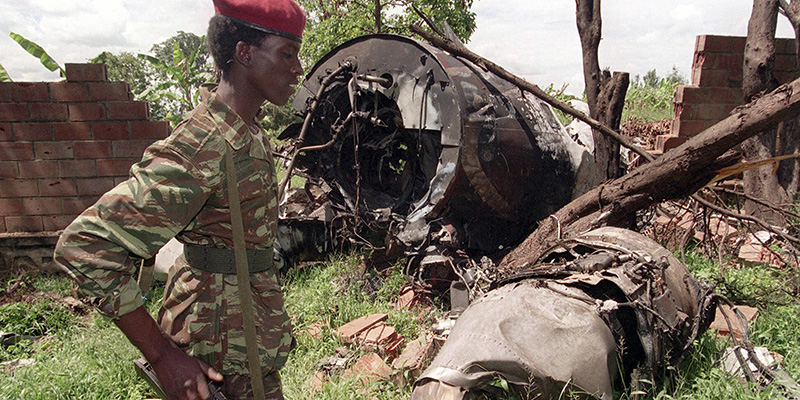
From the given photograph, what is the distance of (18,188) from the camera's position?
4598mm

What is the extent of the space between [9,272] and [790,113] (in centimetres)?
612

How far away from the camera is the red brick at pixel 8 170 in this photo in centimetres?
456

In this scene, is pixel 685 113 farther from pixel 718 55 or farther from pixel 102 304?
pixel 102 304

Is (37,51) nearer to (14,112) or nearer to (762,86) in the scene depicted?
(14,112)

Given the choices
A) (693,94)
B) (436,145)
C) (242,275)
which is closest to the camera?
(242,275)

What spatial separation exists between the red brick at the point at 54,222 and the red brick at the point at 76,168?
38cm

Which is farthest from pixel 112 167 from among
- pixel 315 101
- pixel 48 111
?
pixel 315 101

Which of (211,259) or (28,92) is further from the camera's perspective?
(28,92)

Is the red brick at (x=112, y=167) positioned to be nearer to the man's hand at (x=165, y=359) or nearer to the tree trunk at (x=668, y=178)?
the tree trunk at (x=668, y=178)

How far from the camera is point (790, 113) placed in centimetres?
287

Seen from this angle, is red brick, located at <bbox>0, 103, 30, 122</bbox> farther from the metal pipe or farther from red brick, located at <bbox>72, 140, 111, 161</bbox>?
the metal pipe

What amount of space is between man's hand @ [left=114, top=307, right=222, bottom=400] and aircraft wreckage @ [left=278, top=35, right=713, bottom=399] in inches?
38.8

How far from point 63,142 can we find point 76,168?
0.83 ft

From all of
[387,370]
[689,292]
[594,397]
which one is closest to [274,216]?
[594,397]
